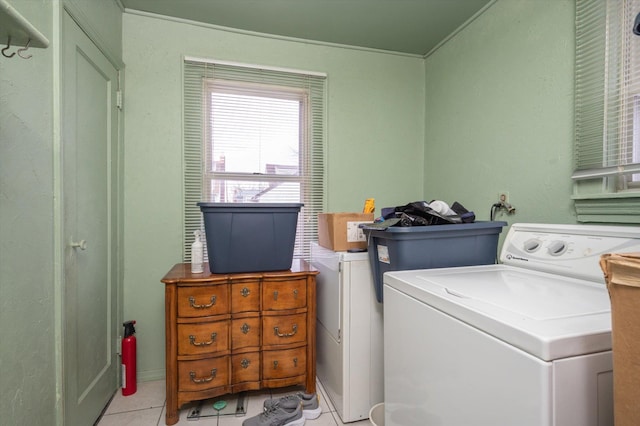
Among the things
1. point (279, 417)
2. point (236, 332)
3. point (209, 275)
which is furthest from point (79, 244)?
point (279, 417)

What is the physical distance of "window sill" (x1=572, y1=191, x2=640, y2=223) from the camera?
123 centimetres

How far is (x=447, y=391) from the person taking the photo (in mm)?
841

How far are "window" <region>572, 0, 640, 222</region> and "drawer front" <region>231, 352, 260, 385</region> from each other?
6.07ft

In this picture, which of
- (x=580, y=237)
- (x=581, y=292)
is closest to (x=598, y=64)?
(x=580, y=237)

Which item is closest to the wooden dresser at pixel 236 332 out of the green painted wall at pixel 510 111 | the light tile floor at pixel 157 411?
the light tile floor at pixel 157 411

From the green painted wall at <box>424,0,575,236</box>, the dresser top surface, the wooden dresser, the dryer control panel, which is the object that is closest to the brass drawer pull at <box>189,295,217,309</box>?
the wooden dresser

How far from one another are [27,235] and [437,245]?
1.61m

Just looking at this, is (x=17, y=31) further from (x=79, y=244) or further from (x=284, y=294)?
(x=284, y=294)

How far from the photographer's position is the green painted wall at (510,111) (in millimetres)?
1527

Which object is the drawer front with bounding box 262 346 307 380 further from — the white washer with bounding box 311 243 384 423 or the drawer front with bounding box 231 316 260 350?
the white washer with bounding box 311 243 384 423

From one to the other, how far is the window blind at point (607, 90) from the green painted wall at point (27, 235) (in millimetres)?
2305

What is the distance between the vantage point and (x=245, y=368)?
1.75 meters

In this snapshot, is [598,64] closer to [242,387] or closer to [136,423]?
[242,387]

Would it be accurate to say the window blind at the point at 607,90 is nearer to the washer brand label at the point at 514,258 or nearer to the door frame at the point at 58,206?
the washer brand label at the point at 514,258
